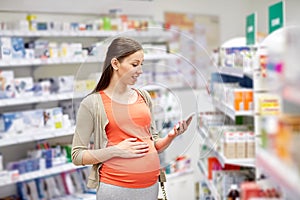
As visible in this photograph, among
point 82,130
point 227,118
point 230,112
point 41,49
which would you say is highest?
point 41,49

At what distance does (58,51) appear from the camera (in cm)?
511

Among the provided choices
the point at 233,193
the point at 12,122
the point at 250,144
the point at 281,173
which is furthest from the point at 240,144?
the point at 281,173

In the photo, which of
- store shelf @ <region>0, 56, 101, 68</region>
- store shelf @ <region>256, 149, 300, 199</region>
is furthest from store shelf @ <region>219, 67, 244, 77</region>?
store shelf @ <region>256, 149, 300, 199</region>

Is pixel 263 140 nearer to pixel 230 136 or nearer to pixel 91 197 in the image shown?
pixel 230 136

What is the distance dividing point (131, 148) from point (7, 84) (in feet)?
8.85

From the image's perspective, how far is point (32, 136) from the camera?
4852mm

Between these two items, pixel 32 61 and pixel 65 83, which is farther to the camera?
pixel 65 83

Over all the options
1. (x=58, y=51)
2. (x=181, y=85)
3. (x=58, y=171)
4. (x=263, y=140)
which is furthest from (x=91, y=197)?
(x=263, y=140)

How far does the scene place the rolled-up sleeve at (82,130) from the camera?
2.37 meters

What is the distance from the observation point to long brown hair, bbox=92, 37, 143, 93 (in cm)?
229

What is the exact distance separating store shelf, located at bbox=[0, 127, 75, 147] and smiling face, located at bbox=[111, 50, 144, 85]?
102 inches

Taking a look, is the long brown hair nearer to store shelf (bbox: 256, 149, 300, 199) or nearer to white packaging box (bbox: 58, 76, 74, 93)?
store shelf (bbox: 256, 149, 300, 199)

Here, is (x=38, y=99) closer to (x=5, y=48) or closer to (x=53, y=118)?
(x=53, y=118)

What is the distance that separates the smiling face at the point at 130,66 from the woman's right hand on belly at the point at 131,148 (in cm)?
26
